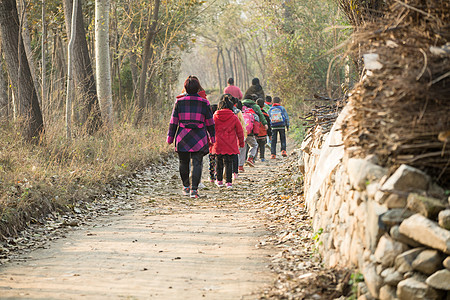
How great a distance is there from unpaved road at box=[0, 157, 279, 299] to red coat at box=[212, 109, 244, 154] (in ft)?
8.11

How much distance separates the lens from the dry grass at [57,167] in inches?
294

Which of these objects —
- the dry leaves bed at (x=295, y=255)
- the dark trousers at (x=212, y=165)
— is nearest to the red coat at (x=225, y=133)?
the dark trousers at (x=212, y=165)

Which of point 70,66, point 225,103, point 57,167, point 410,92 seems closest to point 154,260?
point 410,92

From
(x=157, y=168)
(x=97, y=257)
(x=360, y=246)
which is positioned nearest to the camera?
(x=360, y=246)

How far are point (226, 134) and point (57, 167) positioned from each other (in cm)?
362

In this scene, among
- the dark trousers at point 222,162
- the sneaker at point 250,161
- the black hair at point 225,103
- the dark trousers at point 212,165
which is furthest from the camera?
the sneaker at point 250,161

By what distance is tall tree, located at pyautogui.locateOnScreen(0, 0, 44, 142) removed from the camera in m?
10.9

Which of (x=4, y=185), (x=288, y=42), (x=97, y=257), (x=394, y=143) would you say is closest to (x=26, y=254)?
(x=97, y=257)

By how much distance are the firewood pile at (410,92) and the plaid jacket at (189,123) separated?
17.9ft

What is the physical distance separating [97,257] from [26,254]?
937mm

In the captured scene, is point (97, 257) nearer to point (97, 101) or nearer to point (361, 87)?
point (361, 87)

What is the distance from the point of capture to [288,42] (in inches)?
920

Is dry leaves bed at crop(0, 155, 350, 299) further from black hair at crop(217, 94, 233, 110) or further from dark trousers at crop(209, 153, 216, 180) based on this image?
black hair at crop(217, 94, 233, 110)

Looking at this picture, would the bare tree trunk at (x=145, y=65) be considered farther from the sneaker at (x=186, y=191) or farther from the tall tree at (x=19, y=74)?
the sneaker at (x=186, y=191)
